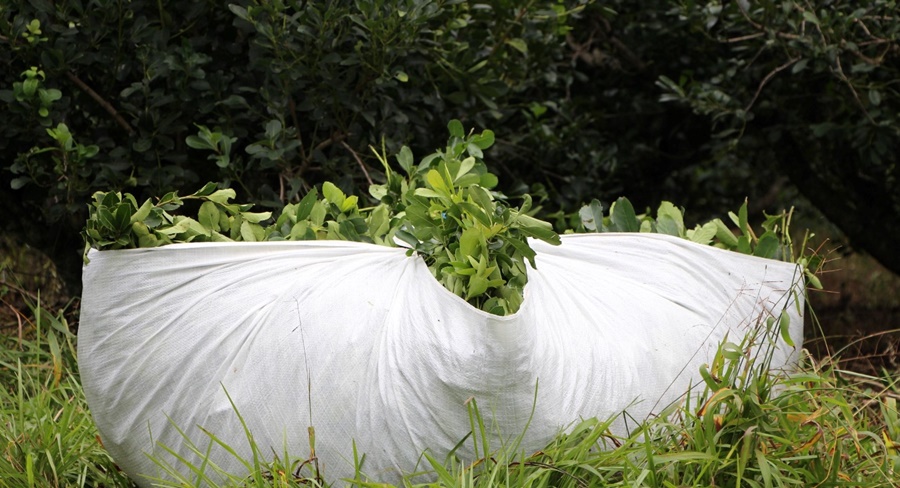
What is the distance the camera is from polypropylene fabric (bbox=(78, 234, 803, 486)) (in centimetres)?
177

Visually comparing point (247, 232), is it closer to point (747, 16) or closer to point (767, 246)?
point (767, 246)

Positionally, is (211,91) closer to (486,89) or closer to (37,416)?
(486,89)

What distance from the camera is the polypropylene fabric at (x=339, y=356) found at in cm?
177

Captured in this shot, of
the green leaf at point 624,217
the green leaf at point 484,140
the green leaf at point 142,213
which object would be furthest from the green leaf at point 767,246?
the green leaf at point 142,213

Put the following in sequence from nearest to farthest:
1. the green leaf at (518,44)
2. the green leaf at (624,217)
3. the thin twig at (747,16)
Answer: the green leaf at (624,217)
the green leaf at (518,44)
the thin twig at (747,16)

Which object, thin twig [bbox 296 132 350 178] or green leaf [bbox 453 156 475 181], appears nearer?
green leaf [bbox 453 156 475 181]

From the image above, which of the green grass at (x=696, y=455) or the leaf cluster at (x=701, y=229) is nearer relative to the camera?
the green grass at (x=696, y=455)

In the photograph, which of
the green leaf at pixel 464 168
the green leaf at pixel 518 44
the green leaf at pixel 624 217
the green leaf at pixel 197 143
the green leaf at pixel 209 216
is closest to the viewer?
the green leaf at pixel 464 168

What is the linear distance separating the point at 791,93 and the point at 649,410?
8.23 ft

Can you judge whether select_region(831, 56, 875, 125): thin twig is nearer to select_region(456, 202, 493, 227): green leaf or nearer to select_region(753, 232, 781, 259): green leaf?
select_region(753, 232, 781, 259): green leaf

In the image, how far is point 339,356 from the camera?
1818 millimetres

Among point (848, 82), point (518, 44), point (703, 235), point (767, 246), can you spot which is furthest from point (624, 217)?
point (848, 82)

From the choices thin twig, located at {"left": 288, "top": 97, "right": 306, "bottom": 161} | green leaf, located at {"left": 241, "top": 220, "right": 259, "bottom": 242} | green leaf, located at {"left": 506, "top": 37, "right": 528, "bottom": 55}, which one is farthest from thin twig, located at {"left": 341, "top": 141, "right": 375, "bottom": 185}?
green leaf, located at {"left": 241, "top": 220, "right": 259, "bottom": 242}

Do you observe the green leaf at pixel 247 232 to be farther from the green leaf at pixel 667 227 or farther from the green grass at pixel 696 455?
the green leaf at pixel 667 227
